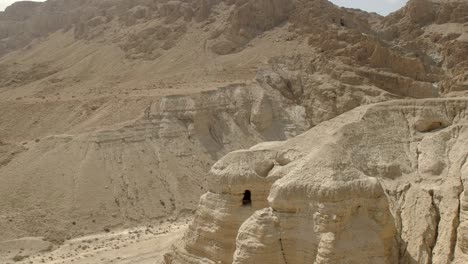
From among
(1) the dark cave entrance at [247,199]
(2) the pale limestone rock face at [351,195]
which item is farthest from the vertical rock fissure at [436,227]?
(1) the dark cave entrance at [247,199]

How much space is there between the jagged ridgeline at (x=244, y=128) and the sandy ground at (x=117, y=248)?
1.78 metres

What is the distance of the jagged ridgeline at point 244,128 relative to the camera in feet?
53.4

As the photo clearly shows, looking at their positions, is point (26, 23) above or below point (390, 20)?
above

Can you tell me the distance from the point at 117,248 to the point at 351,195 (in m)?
20.5

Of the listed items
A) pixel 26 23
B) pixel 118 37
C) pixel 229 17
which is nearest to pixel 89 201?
pixel 229 17

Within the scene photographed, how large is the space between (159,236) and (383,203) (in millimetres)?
21068

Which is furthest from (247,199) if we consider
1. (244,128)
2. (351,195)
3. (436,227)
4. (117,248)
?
(244,128)

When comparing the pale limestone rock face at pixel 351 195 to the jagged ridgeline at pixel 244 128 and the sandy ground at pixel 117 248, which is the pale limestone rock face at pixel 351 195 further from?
the sandy ground at pixel 117 248

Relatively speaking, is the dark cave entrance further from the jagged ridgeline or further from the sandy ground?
the sandy ground

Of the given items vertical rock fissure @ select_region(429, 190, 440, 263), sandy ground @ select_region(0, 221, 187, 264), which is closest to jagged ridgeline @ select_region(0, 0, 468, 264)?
vertical rock fissure @ select_region(429, 190, 440, 263)

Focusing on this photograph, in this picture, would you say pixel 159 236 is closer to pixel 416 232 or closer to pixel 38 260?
A: pixel 38 260

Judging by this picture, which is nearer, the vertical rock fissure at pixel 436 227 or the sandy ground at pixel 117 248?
the vertical rock fissure at pixel 436 227

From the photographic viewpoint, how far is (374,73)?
2050 inches

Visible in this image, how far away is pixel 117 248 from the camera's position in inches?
1308
